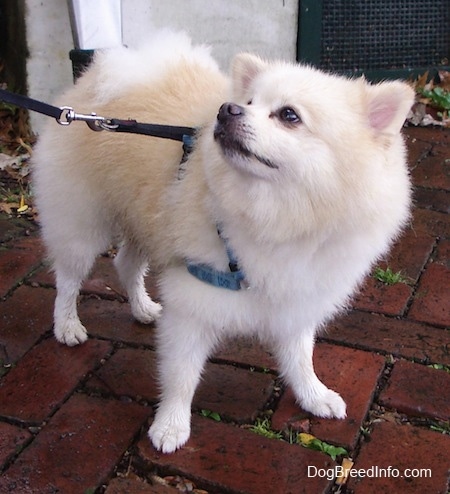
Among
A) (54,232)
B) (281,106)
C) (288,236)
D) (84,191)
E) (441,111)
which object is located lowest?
(441,111)

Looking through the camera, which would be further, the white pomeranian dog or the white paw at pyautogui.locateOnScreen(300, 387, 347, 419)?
the white paw at pyautogui.locateOnScreen(300, 387, 347, 419)

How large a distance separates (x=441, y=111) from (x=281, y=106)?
3405 mm

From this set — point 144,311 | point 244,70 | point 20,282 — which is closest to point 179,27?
point 20,282

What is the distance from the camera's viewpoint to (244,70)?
81.0 inches

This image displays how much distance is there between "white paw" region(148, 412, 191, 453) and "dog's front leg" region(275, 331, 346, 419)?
1.34 feet

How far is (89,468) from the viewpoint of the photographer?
2277mm

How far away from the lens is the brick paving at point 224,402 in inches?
89.0

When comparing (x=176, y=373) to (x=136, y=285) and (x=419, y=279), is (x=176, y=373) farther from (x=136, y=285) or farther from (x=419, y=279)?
(x=419, y=279)

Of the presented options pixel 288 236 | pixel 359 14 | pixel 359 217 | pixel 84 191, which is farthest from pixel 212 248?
pixel 359 14

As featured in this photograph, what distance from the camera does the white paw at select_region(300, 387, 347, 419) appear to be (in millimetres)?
2504

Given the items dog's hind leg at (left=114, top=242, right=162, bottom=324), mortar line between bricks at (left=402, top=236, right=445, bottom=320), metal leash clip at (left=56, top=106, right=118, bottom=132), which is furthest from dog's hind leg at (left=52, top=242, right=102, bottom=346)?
mortar line between bricks at (left=402, top=236, right=445, bottom=320)

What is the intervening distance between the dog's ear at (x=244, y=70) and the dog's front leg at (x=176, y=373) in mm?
716

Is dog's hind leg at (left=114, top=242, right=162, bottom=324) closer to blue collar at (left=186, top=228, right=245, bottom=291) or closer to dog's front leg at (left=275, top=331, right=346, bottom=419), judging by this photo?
dog's front leg at (left=275, top=331, right=346, bottom=419)

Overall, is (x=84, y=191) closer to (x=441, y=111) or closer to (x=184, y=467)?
(x=184, y=467)
